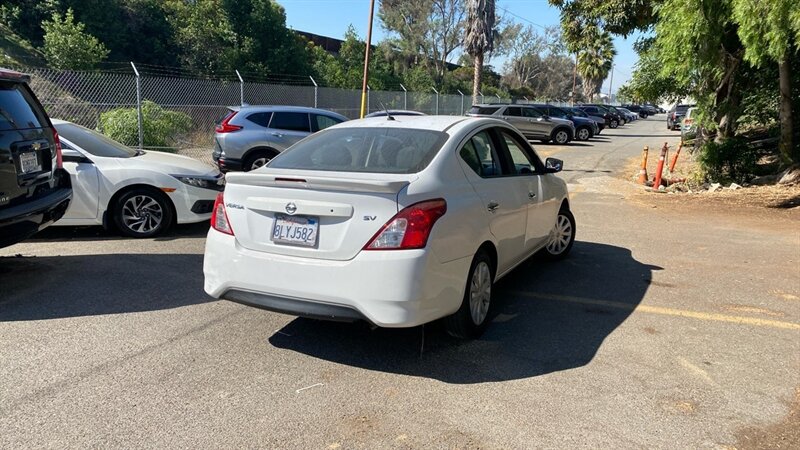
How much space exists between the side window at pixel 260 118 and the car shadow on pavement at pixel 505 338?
7800 mm

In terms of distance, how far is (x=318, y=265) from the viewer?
147 inches

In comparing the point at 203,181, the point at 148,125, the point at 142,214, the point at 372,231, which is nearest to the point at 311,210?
the point at 372,231

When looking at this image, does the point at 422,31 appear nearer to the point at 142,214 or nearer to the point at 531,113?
the point at 531,113

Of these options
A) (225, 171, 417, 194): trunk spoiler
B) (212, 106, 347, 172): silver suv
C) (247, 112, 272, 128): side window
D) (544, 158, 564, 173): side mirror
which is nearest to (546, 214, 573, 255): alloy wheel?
(544, 158, 564, 173): side mirror

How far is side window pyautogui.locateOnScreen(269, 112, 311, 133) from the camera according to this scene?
12430 mm

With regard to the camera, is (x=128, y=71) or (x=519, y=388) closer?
(x=519, y=388)

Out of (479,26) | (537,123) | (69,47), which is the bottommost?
(537,123)

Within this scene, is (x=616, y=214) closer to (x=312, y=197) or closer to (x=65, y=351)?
(x=312, y=197)

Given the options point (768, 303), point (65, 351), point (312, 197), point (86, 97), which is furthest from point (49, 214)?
point (86, 97)

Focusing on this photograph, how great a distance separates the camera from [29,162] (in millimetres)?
5277

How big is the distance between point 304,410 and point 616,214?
830cm

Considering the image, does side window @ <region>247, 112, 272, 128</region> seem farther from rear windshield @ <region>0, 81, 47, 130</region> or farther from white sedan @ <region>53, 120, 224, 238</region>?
rear windshield @ <region>0, 81, 47, 130</region>

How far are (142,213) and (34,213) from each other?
217 cm

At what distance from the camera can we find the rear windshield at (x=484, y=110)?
2612 centimetres
